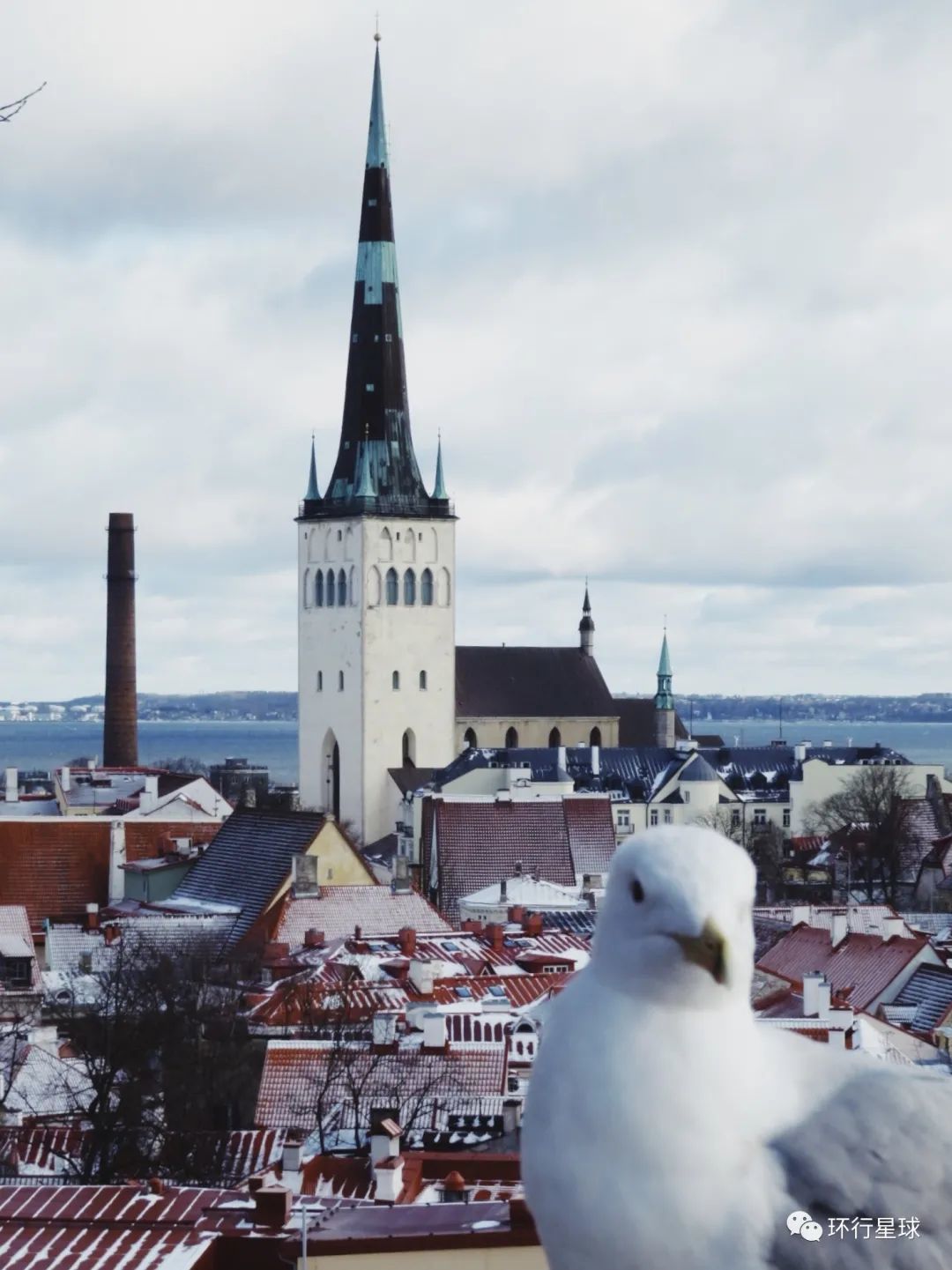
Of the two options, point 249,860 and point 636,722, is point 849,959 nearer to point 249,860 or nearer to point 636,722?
point 249,860

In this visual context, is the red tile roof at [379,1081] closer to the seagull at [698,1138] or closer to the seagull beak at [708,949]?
the seagull at [698,1138]

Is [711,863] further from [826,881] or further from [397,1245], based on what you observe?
[826,881]

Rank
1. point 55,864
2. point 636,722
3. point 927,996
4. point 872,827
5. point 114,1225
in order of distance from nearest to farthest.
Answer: point 114,1225, point 927,996, point 55,864, point 872,827, point 636,722

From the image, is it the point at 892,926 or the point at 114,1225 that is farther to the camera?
the point at 892,926

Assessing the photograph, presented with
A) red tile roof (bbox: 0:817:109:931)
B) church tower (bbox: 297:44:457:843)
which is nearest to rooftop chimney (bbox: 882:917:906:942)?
red tile roof (bbox: 0:817:109:931)

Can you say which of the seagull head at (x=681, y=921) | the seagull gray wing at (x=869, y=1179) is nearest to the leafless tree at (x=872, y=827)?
the seagull gray wing at (x=869, y=1179)

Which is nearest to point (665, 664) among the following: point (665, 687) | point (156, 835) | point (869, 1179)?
point (665, 687)

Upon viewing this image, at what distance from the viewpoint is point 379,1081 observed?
18.1 m

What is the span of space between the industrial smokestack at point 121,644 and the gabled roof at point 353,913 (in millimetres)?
40546

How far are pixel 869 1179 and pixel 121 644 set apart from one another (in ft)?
230

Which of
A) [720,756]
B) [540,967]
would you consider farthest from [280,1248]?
[720,756]

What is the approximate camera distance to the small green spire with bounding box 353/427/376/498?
246 feet

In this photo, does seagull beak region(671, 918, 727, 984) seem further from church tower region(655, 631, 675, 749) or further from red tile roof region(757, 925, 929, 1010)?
church tower region(655, 631, 675, 749)

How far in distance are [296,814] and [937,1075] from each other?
109 feet
